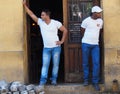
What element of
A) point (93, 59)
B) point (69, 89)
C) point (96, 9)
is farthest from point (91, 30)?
point (69, 89)

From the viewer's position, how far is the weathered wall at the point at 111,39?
1055cm

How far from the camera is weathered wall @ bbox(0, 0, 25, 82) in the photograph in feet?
35.0

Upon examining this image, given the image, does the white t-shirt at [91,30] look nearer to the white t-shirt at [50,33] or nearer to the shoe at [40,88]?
the white t-shirt at [50,33]

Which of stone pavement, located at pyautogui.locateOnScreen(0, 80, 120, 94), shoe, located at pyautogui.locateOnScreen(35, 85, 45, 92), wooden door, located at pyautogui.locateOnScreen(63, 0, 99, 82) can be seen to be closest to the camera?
stone pavement, located at pyautogui.locateOnScreen(0, 80, 120, 94)

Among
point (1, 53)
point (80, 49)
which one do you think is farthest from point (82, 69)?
point (1, 53)

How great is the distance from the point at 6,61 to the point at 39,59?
1.92m

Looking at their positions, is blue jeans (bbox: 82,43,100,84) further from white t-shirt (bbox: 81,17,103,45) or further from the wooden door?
the wooden door

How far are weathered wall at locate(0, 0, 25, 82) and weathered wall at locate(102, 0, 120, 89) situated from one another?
194 centimetres

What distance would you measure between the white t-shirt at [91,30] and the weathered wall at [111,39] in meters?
0.29

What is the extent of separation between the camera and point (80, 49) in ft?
35.9

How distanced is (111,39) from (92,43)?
53cm

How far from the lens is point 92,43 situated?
10.3m

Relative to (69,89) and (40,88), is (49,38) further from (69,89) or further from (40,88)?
(69,89)

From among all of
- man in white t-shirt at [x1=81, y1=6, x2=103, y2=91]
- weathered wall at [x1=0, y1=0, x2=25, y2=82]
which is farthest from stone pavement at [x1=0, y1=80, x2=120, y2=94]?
weathered wall at [x1=0, y1=0, x2=25, y2=82]
